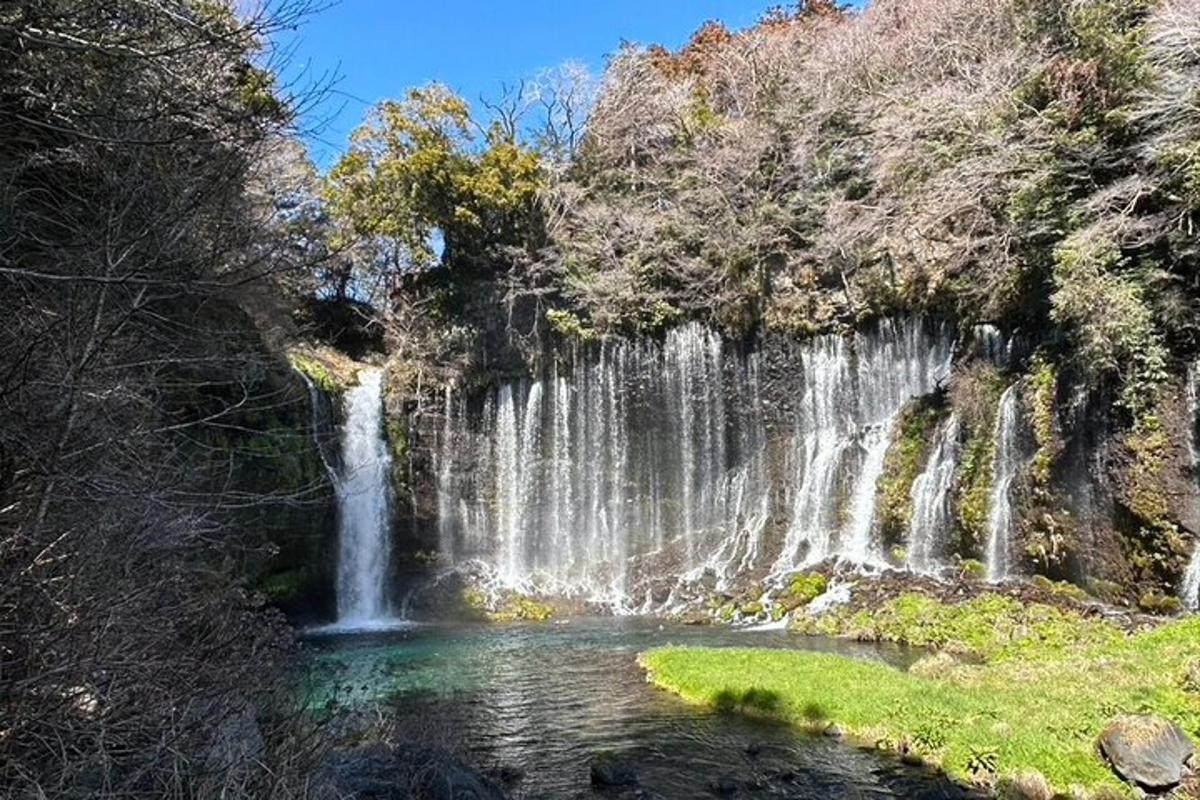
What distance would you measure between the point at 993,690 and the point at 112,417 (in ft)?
34.3

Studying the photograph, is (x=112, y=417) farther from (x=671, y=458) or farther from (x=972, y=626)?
(x=671, y=458)

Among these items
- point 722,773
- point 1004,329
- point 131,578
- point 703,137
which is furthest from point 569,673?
point 703,137

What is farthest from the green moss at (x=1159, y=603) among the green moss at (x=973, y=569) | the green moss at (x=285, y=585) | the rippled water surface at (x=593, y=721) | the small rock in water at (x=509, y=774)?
the green moss at (x=285, y=585)

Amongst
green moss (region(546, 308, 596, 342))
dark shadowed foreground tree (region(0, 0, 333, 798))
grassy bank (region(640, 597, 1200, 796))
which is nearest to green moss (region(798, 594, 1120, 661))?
grassy bank (region(640, 597, 1200, 796))

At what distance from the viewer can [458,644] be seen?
1942 centimetres

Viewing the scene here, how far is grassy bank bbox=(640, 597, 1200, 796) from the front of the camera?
825 cm

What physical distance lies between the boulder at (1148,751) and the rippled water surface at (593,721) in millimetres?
1496

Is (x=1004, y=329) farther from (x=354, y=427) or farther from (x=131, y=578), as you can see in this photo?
(x=131, y=578)

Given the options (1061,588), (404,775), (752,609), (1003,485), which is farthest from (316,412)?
(1061,588)

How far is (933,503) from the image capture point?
838 inches

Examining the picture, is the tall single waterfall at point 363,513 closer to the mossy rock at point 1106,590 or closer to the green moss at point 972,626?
the green moss at point 972,626

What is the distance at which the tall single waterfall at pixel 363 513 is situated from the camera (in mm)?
25172

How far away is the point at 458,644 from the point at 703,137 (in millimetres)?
20179

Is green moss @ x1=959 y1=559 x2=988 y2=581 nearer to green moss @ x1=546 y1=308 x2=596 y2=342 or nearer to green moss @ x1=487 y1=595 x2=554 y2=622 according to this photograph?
green moss @ x1=487 y1=595 x2=554 y2=622
